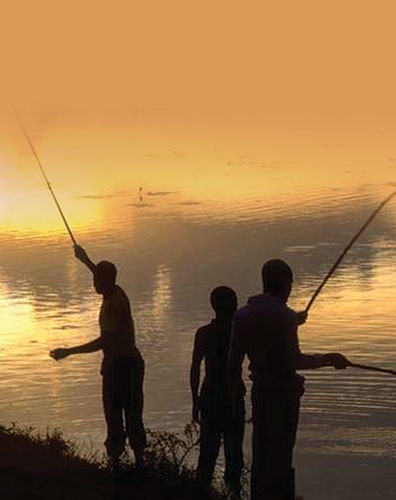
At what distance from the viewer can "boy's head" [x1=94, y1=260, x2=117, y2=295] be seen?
1095cm

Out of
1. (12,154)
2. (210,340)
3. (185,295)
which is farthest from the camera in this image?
(12,154)

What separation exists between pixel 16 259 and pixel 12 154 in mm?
29286

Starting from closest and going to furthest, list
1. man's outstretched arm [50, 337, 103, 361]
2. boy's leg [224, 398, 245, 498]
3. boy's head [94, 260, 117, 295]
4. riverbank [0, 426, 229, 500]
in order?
1. riverbank [0, 426, 229, 500]
2. boy's leg [224, 398, 245, 498]
3. boy's head [94, 260, 117, 295]
4. man's outstretched arm [50, 337, 103, 361]

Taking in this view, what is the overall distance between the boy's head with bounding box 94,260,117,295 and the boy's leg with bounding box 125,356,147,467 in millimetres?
524

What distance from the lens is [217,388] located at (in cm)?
1073

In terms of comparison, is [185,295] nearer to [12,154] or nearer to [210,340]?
[210,340]

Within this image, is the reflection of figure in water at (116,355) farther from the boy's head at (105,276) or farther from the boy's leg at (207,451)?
the boy's leg at (207,451)

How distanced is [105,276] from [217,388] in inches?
40.9

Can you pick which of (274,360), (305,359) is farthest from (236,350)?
(305,359)

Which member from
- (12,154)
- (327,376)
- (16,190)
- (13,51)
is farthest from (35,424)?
(13,51)

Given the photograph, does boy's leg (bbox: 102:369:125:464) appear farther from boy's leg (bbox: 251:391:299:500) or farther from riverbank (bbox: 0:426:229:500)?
boy's leg (bbox: 251:391:299:500)

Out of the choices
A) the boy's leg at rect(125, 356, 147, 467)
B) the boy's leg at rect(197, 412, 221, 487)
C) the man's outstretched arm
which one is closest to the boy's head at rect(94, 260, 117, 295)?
the man's outstretched arm

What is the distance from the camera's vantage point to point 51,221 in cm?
3403

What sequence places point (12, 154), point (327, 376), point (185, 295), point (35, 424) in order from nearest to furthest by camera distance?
point (35, 424), point (327, 376), point (185, 295), point (12, 154)
